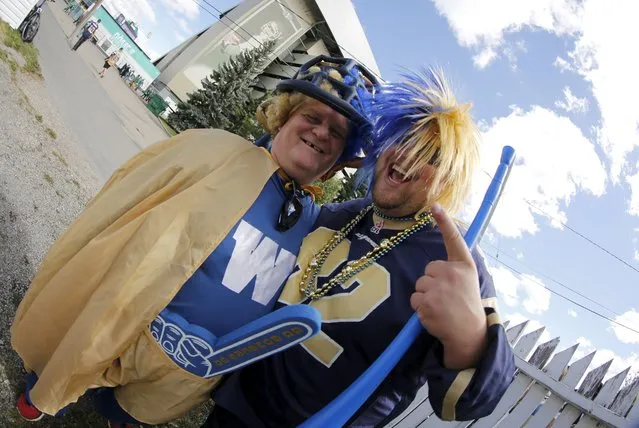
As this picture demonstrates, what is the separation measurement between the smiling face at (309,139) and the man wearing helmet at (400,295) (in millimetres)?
195

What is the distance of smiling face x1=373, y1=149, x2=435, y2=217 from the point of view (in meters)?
1.64

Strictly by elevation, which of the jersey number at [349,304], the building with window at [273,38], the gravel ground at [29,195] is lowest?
the gravel ground at [29,195]

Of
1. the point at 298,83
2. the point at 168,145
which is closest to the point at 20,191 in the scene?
the point at 168,145

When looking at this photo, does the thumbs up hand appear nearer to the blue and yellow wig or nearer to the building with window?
the blue and yellow wig

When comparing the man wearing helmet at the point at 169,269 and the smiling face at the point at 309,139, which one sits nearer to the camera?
the man wearing helmet at the point at 169,269

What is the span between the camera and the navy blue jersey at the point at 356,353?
1.44 metres

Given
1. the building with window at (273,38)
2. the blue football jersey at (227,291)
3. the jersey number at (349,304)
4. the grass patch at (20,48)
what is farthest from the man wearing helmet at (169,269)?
the building with window at (273,38)

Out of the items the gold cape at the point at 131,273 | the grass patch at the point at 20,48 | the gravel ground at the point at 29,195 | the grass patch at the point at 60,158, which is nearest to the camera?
the gold cape at the point at 131,273

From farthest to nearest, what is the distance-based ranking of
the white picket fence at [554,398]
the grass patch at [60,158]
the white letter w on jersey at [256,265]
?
the grass patch at [60,158], the white picket fence at [554,398], the white letter w on jersey at [256,265]

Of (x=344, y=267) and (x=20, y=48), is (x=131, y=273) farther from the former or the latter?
(x=20, y=48)

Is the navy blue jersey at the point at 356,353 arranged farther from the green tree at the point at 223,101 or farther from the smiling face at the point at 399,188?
the green tree at the point at 223,101

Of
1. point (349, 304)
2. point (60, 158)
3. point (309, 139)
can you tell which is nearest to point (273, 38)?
point (60, 158)

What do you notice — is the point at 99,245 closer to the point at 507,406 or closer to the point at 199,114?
the point at 507,406

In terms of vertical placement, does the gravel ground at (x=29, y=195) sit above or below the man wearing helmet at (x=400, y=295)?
below
